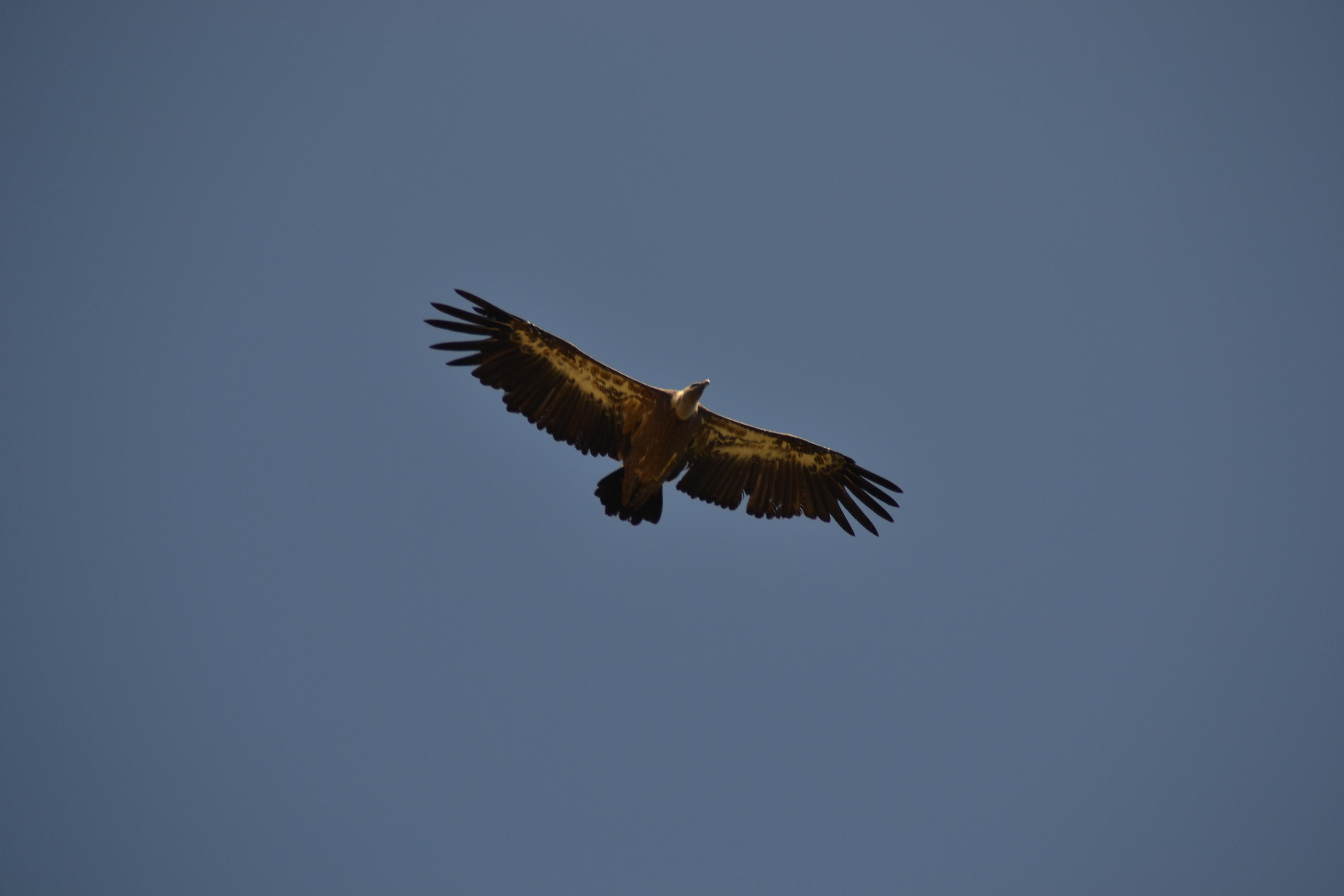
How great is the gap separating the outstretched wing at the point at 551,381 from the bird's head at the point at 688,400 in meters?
0.28

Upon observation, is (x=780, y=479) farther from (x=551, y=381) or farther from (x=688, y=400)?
(x=551, y=381)

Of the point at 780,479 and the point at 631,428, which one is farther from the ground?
the point at 780,479

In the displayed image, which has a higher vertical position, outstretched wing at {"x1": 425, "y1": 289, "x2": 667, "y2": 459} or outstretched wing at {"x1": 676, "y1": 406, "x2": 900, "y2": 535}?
outstretched wing at {"x1": 676, "y1": 406, "x2": 900, "y2": 535}

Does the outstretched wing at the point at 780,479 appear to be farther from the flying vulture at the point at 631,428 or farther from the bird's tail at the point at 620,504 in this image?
the bird's tail at the point at 620,504

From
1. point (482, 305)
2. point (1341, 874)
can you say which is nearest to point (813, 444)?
point (482, 305)

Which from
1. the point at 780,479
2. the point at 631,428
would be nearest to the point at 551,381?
the point at 631,428

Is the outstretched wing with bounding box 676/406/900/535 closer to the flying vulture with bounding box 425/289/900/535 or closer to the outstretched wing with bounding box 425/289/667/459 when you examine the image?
the flying vulture with bounding box 425/289/900/535

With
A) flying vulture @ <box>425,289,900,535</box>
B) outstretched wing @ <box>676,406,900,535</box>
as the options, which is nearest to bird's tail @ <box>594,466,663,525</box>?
flying vulture @ <box>425,289,900,535</box>

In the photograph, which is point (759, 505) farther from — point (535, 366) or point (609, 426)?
point (535, 366)

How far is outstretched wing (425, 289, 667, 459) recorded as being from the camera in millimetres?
13516

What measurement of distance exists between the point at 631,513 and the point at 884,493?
403 cm

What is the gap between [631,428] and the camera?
1409 cm

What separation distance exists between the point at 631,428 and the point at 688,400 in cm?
106

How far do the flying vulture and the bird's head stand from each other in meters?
0.01
